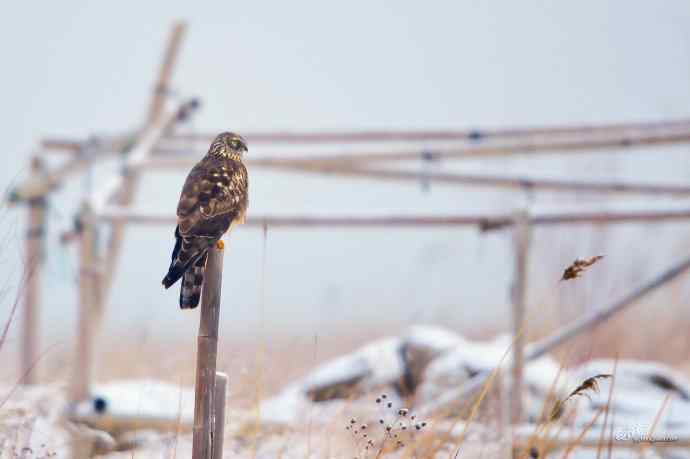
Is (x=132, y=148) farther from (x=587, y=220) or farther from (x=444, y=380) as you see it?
(x=587, y=220)

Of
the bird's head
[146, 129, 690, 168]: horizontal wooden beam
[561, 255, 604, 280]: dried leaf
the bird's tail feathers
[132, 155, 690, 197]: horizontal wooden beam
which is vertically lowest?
the bird's tail feathers

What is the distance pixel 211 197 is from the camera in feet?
6.33

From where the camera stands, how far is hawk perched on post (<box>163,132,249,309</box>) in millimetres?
1782

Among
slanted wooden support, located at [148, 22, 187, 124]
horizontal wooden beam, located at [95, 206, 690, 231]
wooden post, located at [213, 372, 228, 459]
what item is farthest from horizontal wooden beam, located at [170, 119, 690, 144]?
wooden post, located at [213, 372, 228, 459]

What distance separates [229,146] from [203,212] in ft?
1.01

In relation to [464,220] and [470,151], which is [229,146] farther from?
[470,151]

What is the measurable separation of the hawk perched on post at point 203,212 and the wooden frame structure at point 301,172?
9.37 ft

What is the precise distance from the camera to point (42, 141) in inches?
300

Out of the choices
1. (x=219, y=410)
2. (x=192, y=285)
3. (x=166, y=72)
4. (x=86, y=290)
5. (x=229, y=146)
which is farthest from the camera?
(x=166, y=72)

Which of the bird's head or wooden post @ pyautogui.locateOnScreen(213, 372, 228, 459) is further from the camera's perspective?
the bird's head

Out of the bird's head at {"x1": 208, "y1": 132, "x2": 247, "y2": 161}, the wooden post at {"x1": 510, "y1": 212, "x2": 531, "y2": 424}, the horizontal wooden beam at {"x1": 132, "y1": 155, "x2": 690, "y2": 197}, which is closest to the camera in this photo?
the bird's head at {"x1": 208, "y1": 132, "x2": 247, "y2": 161}

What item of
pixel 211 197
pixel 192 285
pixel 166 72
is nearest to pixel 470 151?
pixel 166 72

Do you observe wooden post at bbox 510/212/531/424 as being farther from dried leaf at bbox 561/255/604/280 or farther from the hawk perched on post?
dried leaf at bbox 561/255/604/280

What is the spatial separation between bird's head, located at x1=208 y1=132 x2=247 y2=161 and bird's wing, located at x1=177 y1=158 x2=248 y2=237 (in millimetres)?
73
